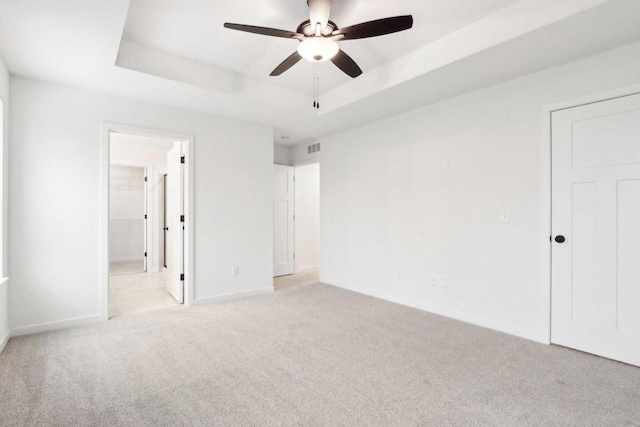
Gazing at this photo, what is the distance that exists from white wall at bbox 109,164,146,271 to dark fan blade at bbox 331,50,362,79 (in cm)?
702

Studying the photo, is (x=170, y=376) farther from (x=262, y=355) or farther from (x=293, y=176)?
(x=293, y=176)

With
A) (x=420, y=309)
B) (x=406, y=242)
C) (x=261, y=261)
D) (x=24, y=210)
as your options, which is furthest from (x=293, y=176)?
(x=24, y=210)

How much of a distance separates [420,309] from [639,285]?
1.99 metres

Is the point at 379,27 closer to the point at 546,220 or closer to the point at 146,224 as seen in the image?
the point at 546,220

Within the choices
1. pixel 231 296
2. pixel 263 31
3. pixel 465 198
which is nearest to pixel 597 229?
pixel 465 198

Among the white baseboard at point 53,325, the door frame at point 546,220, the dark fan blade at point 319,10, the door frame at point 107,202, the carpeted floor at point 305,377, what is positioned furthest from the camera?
the door frame at point 107,202

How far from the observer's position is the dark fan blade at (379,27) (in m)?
2.04

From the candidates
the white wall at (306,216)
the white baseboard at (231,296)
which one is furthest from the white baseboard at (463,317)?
the white wall at (306,216)

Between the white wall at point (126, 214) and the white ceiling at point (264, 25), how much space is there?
602 cm

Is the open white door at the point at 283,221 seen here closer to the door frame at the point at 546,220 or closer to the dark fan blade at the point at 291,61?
the dark fan blade at the point at 291,61

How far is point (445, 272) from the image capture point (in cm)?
370

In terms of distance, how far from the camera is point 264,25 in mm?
2643

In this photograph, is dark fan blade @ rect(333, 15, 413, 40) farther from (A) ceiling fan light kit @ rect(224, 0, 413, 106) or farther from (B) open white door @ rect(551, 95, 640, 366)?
(B) open white door @ rect(551, 95, 640, 366)

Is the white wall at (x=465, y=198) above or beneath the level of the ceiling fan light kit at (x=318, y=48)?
beneath
